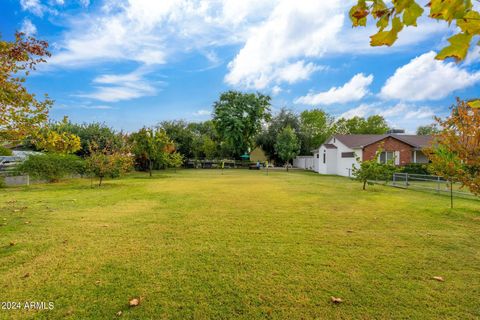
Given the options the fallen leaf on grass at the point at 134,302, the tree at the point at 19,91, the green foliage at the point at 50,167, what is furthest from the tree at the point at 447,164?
the green foliage at the point at 50,167

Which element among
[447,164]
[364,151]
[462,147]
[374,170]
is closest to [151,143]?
[374,170]

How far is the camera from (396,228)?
18.6 ft

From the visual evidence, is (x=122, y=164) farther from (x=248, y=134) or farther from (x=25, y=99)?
(x=248, y=134)

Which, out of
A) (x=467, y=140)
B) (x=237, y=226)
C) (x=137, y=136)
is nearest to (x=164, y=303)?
(x=237, y=226)

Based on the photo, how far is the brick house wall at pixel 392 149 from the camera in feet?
Result: 65.9

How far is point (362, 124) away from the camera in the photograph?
50250 millimetres

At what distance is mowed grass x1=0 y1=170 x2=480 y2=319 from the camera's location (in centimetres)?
263

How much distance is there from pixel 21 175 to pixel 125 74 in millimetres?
8825

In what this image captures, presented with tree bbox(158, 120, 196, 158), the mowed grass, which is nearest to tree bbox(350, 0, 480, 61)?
the mowed grass

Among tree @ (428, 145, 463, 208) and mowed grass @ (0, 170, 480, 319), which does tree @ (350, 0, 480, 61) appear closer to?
mowed grass @ (0, 170, 480, 319)

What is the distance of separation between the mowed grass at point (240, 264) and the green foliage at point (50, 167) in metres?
8.28

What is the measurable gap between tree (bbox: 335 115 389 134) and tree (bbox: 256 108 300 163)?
18699 mm

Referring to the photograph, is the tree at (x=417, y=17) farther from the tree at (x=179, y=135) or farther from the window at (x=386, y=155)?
the tree at (x=179, y=135)

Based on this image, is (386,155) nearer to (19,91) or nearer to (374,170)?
(374,170)
